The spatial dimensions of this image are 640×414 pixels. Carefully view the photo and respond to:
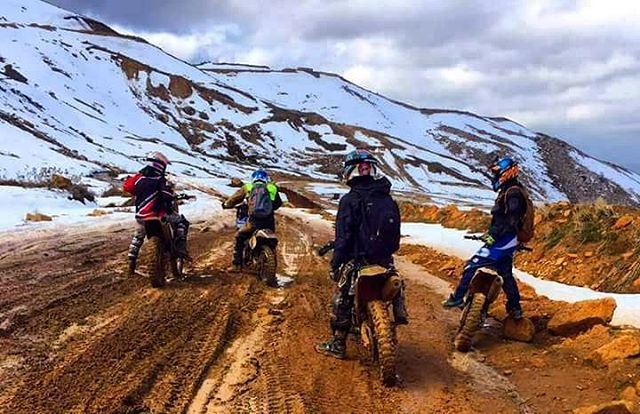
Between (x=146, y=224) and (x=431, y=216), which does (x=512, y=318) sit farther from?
(x=431, y=216)

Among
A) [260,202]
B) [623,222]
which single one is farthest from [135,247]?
[623,222]

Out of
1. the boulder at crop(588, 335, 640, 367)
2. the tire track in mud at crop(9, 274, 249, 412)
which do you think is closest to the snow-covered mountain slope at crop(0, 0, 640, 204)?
the tire track in mud at crop(9, 274, 249, 412)

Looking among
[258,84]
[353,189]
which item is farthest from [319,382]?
[258,84]

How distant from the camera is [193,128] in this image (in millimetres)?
104438

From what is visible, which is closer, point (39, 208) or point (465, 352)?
point (465, 352)

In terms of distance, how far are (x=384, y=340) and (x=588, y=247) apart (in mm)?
6960

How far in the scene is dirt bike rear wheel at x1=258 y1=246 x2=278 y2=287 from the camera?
995 cm

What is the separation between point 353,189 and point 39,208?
604 inches

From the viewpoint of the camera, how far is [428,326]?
8078 mm

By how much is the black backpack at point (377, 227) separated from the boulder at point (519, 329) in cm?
211

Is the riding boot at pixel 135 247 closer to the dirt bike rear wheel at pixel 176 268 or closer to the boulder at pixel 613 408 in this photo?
the dirt bike rear wheel at pixel 176 268

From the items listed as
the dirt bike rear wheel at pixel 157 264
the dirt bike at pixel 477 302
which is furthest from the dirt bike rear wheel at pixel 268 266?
the dirt bike at pixel 477 302

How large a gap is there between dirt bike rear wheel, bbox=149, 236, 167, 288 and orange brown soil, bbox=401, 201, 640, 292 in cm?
646

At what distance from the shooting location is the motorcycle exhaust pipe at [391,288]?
236 inches
